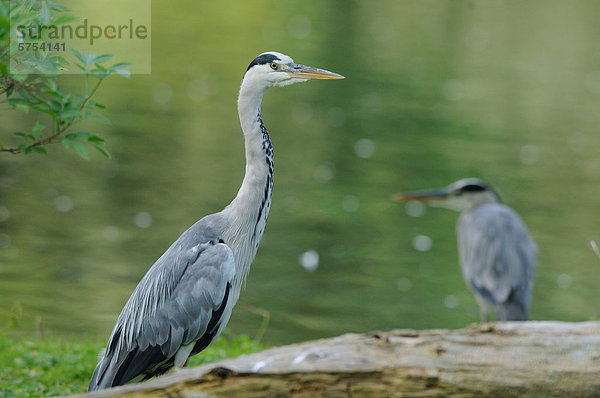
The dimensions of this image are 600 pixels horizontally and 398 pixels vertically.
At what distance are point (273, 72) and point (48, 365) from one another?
7.58 feet

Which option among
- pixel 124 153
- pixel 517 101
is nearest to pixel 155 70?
pixel 124 153

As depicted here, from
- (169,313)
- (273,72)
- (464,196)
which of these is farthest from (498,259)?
(169,313)

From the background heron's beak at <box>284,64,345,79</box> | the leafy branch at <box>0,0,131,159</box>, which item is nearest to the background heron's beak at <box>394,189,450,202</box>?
the background heron's beak at <box>284,64,345,79</box>

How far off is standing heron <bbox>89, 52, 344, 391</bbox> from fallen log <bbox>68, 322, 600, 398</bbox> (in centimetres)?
99

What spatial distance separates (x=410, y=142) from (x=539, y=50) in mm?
10615

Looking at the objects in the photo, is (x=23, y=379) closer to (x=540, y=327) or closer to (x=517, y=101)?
(x=540, y=327)

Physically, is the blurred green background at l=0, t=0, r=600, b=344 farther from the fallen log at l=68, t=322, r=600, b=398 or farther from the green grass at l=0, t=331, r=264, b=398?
the fallen log at l=68, t=322, r=600, b=398

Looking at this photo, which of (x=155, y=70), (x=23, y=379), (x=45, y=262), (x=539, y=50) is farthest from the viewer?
(x=539, y=50)

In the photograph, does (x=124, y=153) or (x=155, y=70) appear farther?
(x=155, y=70)

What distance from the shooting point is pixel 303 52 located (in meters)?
18.6

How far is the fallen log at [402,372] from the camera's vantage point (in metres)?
3.23

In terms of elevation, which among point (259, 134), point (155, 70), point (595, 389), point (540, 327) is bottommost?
point (595, 389)

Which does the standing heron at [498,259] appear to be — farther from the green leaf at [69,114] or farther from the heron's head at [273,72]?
the green leaf at [69,114]

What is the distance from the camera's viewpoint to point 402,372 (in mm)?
3229
